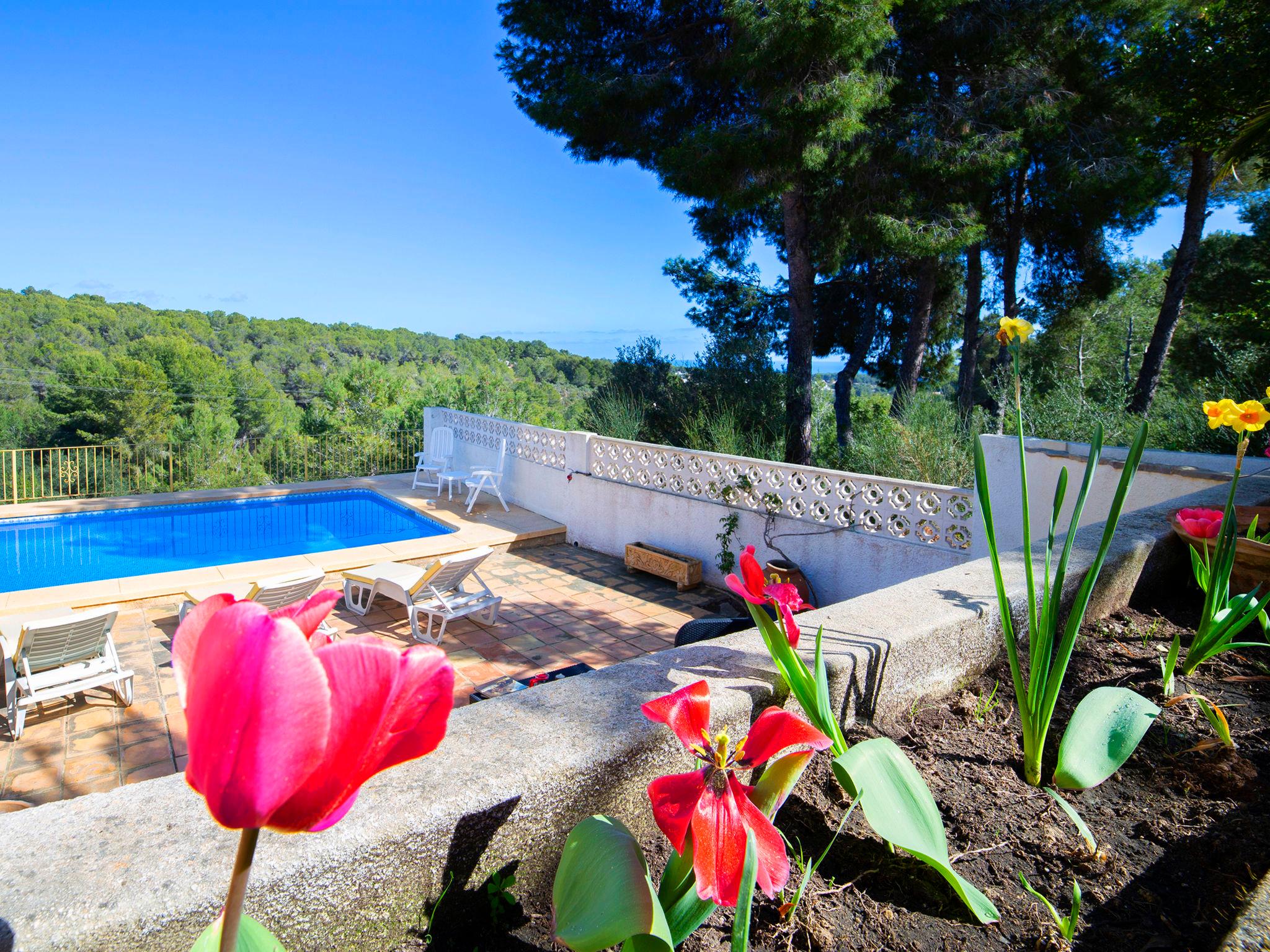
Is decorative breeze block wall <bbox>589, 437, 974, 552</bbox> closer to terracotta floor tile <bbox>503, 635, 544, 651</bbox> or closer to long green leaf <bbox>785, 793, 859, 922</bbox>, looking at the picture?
terracotta floor tile <bbox>503, 635, 544, 651</bbox>

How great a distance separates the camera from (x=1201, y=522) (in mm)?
1888

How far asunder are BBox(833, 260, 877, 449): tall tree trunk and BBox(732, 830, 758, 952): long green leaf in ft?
37.9

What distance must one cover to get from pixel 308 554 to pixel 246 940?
25.5 feet

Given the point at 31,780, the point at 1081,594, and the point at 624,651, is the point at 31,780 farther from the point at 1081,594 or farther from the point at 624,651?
the point at 1081,594

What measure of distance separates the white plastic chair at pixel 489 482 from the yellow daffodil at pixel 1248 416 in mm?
8526

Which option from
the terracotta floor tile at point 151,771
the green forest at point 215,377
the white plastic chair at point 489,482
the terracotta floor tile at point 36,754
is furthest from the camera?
the green forest at point 215,377

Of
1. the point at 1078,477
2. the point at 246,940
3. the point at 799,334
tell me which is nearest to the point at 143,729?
the point at 246,940

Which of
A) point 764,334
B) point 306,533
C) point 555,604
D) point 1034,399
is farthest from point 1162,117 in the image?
point 306,533

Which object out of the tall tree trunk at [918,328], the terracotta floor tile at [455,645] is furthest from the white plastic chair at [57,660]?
the tall tree trunk at [918,328]

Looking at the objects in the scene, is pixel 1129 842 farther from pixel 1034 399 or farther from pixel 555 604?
pixel 1034 399

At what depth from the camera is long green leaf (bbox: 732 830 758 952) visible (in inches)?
25.6

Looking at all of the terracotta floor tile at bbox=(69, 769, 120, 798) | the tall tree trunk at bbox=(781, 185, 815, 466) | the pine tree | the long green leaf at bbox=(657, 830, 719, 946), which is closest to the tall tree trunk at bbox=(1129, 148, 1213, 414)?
the tall tree trunk at bbox=(781, 185, 815, 466)

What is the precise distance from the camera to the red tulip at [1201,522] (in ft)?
6.09

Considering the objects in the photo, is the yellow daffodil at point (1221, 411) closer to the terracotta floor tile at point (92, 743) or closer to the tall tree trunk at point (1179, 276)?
the terracotta floor tile at point (92, 743)
